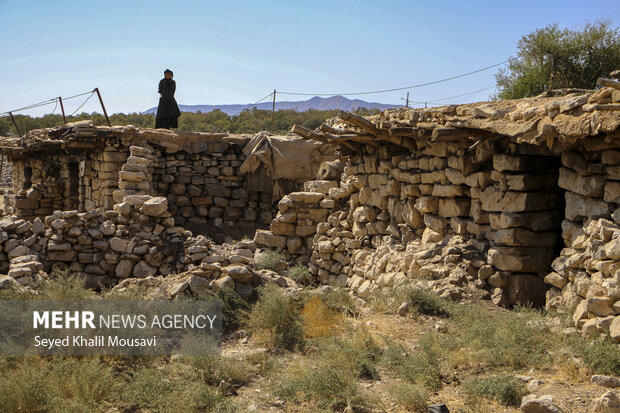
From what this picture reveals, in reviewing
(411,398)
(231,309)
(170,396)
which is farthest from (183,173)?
(411,398)

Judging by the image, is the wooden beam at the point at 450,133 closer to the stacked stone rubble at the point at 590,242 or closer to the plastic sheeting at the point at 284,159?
the stacked stone rubble at the point at 590,242

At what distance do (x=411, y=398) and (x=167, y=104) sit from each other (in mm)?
10976

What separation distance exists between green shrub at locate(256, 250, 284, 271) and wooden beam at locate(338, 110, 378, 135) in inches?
106

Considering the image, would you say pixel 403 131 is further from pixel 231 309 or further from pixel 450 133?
pixel 231 309

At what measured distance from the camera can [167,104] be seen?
13.4 m

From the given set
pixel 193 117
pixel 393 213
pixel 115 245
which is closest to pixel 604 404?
pixel 393 213

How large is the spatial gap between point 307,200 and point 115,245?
143 inches

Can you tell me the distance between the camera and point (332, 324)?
5.90 meters

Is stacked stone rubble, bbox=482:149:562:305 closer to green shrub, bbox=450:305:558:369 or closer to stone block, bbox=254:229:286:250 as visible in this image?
green shrub, bbox=450:305:558:369

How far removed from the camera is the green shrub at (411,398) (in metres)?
4.03

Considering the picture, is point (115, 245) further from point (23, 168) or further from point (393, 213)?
point (23, 168)

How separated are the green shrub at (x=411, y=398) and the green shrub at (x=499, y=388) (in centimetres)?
40

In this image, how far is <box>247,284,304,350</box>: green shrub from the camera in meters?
5.50

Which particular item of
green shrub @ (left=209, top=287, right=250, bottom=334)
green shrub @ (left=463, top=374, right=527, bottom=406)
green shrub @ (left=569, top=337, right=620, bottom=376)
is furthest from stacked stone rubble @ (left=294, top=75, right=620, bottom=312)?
green shrub @ (left=209, top=287, right=250, bottom=334)
